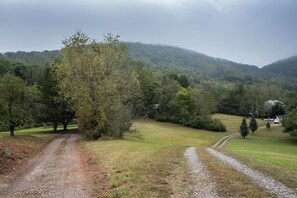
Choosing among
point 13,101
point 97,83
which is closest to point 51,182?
point 97,83

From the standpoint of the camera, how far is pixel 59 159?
27.7 m

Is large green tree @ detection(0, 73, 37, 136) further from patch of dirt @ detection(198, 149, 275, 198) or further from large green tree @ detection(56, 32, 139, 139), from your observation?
patch of dirt @ detection(198, 149, 275, 198)

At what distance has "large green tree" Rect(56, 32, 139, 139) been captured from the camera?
45.4m

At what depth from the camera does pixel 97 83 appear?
4562cm

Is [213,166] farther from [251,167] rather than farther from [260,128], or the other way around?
[260,128]

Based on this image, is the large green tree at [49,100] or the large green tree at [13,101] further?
the large green tree at [49,100]

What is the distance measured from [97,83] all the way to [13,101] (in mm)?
12597

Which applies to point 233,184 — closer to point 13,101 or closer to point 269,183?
point 269,183

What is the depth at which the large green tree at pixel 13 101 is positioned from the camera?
4788 centimetres

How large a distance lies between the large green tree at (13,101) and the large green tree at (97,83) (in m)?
Answer: 5.63

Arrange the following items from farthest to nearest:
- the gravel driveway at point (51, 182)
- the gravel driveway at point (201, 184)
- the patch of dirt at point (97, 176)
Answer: the gravel driveway at point (51, 182) → the patch of dirt at point (97, 176) → the gravel driveway at point (201, 184)

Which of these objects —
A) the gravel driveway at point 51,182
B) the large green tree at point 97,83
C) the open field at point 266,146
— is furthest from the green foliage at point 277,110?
the gravel driveway at point 51,182

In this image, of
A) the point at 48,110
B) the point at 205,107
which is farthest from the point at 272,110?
the point at 48,110

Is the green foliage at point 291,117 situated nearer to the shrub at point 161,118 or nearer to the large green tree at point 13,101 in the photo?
the shrub at point 161,118
